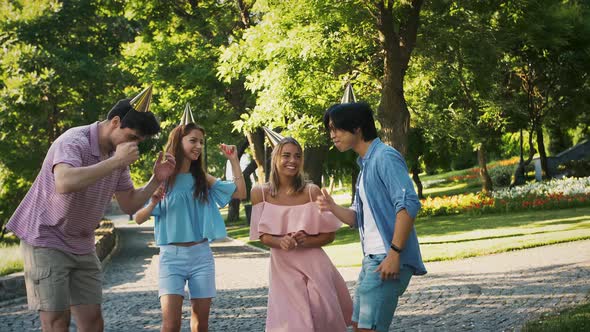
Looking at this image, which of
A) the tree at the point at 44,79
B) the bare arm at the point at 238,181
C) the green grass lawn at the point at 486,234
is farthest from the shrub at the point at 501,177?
the bare arm at the point at 238,181

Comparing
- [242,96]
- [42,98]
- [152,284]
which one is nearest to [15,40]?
[42,98]

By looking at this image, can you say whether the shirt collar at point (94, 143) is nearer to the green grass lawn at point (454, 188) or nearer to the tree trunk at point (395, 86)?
the tree trunk at point (395, 86)

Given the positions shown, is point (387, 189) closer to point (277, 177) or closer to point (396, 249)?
point (396, 249)

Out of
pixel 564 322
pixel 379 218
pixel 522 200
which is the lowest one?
pixel 564 322

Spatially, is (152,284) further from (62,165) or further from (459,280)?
(62,165)

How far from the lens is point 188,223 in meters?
6.22

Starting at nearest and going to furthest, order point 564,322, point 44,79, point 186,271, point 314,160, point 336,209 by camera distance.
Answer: point 336,209, point 186,271, point 564,322, point 44,79, point 314,160

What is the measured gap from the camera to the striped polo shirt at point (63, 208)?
16.2ft

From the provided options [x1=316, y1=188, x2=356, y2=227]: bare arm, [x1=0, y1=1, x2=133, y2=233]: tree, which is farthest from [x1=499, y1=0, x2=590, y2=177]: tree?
[x1=316, y1=188, x2=356, y2=227]: bare arm

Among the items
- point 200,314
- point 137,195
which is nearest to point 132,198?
point 137,195

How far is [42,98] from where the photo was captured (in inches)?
945

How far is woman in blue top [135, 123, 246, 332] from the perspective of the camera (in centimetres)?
607

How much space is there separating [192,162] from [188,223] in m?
0.58

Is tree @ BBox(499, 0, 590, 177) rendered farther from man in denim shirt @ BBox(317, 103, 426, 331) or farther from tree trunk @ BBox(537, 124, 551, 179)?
man in denim shirt @ BBox(317, 103, 426, 331)
